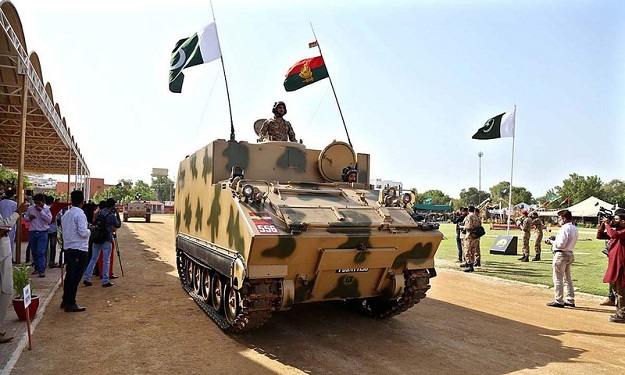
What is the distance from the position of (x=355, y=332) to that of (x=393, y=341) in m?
0.62

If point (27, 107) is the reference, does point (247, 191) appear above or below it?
below

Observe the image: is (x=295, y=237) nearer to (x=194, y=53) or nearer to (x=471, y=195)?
(x=194, y=53)

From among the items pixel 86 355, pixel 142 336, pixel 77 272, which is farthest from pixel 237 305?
pixel 77 272

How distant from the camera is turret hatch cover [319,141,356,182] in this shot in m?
8.21

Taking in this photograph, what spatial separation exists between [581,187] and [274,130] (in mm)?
73506

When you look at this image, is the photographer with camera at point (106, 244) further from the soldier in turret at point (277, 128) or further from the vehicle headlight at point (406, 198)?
the vehicle headlight at point (406, 198)

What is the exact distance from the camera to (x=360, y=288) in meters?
6.43

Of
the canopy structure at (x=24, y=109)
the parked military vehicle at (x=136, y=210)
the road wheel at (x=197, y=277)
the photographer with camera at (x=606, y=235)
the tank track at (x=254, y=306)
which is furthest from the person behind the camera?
the parked military vehicle at (x=136, y=210)

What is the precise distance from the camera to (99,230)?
30.8 feet

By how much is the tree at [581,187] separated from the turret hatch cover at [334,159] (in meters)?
72.6

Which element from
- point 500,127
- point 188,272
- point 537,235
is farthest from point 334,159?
point 500,127

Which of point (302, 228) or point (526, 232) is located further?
point (526, 232)

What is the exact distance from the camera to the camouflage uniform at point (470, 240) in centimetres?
1320

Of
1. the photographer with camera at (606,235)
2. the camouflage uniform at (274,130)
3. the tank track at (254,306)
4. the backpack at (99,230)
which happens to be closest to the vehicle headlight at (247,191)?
the tank track at (254,306)
